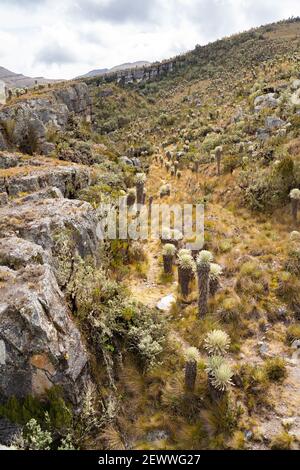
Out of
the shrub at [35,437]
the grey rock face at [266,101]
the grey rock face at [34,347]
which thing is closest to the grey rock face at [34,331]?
the grey rock face at [34,347]

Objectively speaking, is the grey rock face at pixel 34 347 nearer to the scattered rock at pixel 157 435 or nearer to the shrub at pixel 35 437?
the shrub at pixel 35 437

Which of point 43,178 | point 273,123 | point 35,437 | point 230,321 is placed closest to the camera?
point 35,437

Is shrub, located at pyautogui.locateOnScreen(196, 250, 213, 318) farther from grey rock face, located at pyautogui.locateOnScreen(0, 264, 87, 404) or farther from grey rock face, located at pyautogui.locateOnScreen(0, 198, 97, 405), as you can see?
grey rock face, located at pyautogui.locateOnScreen(0, 264, 87, 404)

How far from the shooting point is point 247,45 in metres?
65.4

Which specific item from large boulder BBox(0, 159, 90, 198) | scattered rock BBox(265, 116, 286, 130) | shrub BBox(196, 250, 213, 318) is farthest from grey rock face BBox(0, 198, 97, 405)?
scattered rock BBox(265, 116, 286, 130)

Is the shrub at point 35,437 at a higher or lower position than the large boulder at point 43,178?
lower

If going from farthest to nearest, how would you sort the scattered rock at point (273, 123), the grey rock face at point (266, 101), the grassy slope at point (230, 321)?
the grey rock face at point (266, 101), the scattered rock at point (273, 123), the grassy slope at point (230, 321)

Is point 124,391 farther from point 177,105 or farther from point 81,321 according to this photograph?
point 177,105

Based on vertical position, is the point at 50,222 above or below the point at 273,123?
below

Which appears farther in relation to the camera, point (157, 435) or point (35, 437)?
point (157, 435)

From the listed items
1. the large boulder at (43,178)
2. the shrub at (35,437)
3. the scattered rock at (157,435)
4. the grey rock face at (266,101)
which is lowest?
the scattered rock at (157,435)

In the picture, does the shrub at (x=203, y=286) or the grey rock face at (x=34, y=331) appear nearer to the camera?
the grey rock face at (x=34, y=331)

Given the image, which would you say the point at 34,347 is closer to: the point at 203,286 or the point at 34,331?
the point at 34,331

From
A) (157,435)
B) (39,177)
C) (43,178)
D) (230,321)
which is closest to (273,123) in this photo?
(43,178)
